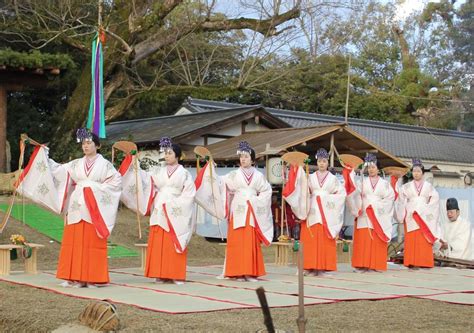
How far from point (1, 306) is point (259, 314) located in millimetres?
2416

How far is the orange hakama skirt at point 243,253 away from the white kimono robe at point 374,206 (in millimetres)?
2236

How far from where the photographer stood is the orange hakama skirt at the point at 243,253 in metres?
9.53

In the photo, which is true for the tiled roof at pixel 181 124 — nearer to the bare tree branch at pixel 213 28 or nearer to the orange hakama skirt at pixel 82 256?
the bare tree branch at pixel 213 28

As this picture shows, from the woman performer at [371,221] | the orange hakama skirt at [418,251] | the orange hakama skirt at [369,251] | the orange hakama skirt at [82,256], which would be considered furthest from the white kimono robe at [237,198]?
the orange hakama skirt at [418,251]

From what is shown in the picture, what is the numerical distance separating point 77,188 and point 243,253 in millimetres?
2319

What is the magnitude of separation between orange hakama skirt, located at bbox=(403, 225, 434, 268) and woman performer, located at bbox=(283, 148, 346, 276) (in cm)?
208

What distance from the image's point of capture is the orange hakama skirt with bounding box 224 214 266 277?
9.53m

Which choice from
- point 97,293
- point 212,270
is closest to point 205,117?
point 212,270

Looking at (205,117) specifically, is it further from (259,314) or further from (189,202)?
(259,314)

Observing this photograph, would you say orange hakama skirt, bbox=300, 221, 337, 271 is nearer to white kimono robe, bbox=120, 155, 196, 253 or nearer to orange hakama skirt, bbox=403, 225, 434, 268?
white kimono robe, bbox=120, 155, 196, 253

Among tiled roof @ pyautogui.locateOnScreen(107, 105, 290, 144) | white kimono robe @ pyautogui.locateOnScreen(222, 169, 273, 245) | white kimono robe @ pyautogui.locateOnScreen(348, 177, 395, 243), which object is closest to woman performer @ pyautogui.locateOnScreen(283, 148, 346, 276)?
white kimono robe @ pyautogui.locateOnScreen(222, 169, 273, 245)

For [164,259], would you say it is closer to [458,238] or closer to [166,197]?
[166,197]

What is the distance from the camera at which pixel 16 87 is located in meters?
16.8

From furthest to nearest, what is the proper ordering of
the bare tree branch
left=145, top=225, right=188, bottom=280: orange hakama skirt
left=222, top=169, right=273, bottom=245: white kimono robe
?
the bare tree branch < left=222, top=169, right=273, bottom=245: white kimono robe < left=145, top=225, right=188, bottom=280: orange hakama skirt
